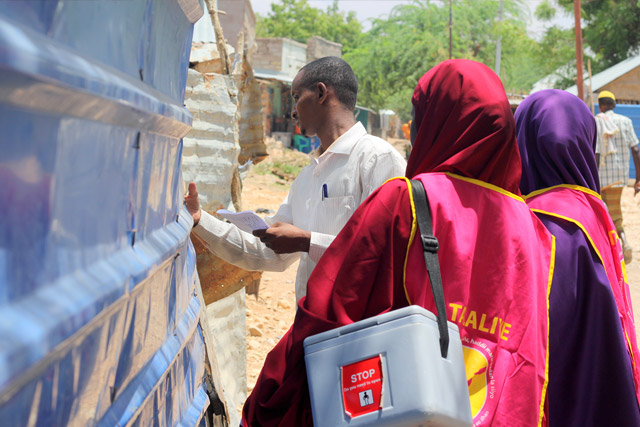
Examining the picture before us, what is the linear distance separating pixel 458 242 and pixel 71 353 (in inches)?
41.4

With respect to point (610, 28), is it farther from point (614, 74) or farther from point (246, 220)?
point (246, 220)

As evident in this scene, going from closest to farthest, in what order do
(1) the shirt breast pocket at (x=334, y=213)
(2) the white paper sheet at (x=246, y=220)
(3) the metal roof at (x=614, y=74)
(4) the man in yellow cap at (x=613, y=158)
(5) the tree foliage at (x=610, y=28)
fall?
(2) the white paper sheet at (x=246, y=220), (1) the shirt breast pocket at (x=334, y=213), (4) the man in yellow cap at (x=613, y=158), (3) the metal roof at (x=614, y=74), (5) the tree foliage at (x=610, y=28)

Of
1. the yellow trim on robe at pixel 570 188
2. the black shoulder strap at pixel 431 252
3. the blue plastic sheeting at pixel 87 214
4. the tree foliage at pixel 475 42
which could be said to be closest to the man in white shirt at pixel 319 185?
the yellow trim on robe at pixel 570 188

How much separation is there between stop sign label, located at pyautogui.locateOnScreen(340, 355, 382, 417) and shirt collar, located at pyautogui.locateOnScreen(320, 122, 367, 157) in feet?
3.48

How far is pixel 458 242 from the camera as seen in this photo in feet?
5.32

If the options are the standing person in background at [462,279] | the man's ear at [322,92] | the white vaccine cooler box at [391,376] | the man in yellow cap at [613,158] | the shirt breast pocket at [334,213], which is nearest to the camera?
the white vaccine cooler box at [391,376]

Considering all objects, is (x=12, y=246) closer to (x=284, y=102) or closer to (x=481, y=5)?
(x=284, y=102)

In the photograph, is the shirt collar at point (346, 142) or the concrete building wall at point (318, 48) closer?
the shirt collar at point (346, 142)

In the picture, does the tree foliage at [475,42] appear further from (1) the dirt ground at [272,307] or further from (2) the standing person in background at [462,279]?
(2) the standing person in background at [462,279]

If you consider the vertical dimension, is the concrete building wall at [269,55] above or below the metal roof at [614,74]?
above

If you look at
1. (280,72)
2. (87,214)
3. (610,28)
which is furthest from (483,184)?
(280,72)

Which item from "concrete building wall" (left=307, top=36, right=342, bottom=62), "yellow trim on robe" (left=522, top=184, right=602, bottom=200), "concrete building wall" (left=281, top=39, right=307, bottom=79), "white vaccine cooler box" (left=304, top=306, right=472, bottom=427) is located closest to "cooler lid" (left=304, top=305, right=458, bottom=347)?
"white vaccine cooler box" (left=304, top=306, right=472, bottom=427)

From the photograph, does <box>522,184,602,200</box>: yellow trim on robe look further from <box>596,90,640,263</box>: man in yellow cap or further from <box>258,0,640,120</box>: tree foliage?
<box>258,0,640,120</box>: tree foliage

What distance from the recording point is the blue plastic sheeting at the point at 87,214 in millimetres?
635
